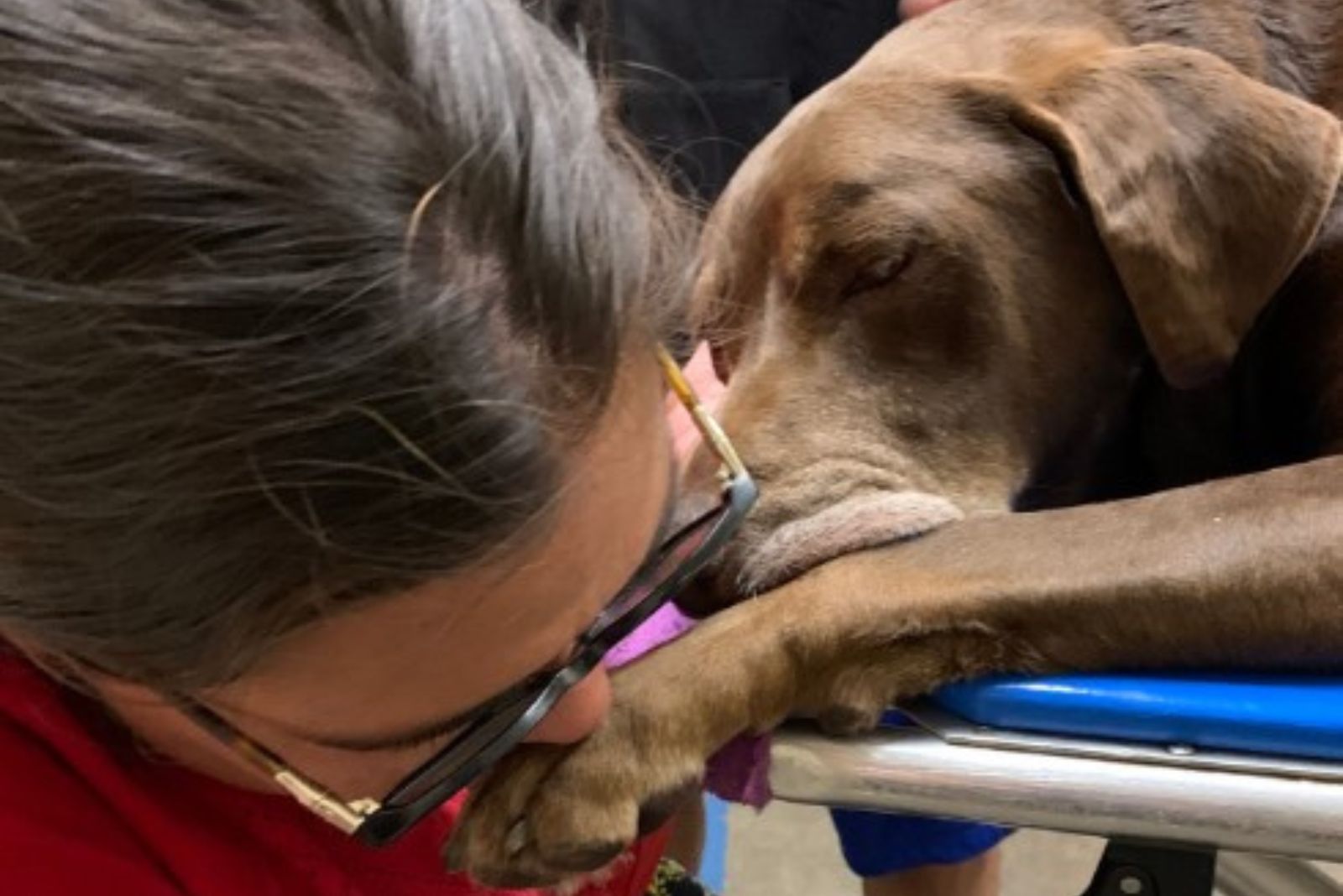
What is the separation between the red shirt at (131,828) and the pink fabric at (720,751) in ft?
0.50

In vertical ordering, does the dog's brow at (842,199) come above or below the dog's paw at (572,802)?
above

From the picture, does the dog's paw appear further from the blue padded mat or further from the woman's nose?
the blue padded mat

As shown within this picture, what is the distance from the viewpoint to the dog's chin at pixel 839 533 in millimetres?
1021

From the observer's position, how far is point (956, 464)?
112cm

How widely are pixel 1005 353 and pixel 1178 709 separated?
1.13ft

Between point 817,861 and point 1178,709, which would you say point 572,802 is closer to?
point 1178,709

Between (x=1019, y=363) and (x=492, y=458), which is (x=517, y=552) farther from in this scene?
(x=1019, y=363)

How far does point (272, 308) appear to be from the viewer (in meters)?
0.66

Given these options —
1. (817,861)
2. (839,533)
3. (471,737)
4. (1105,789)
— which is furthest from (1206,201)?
(817,861)

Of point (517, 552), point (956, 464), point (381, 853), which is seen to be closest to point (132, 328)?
point (517, 552)

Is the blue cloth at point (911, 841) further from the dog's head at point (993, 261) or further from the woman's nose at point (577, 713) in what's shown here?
the woman's nose at point (577, 713)

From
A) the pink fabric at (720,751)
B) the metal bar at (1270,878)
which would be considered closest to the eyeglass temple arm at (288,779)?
the pink fabric at (720,751)

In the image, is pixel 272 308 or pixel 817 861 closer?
pixel 272 308

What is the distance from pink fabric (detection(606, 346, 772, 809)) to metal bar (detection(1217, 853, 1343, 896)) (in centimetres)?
39
